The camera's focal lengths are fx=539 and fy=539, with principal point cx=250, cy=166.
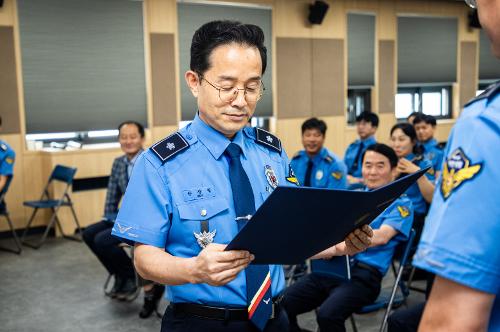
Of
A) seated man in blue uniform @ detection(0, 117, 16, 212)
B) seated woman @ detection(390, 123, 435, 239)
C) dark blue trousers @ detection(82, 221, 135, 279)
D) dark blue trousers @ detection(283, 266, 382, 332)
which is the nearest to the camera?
dark blue trousers @ detection(283, 266, 382, 332)

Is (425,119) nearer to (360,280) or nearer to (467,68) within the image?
(360,280)

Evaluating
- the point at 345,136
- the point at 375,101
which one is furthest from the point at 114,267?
the point at 375,101

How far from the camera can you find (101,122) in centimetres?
682

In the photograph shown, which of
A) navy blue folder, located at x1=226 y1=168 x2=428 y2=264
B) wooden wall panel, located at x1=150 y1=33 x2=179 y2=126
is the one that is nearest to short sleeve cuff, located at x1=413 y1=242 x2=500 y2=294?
navy blue folder, located at x1=226 y1=168 x2=428 y2=264

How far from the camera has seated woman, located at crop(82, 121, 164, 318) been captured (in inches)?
166

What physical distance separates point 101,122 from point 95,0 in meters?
1.50

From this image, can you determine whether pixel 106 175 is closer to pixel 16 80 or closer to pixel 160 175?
pixel 16 80

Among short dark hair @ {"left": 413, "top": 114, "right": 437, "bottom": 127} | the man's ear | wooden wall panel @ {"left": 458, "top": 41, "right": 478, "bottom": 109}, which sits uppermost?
wooden wall panel @ {"left": 458, "top": 41, "right": 478, "bottom": 109}

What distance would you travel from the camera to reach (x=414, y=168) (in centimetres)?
356

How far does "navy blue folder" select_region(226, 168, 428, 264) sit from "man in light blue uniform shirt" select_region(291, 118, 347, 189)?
309cm

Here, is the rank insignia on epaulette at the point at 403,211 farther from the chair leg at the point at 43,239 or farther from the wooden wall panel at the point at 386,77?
the wooden wall panel at the point at 386,77

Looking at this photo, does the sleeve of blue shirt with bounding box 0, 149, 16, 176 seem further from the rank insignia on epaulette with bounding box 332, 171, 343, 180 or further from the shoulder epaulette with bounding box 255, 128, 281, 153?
the shoulder epaulette with bounding box 255, 128, 281, 153

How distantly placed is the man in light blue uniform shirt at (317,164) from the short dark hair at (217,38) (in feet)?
9.77

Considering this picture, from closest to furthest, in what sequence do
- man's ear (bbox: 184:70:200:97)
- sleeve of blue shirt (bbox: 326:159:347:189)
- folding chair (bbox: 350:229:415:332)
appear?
man's ear (bbox: 184:70:200:97)
folding chair (bbox: 350:229:415:332)
sleeve of blue shirt (bbox: 326:159:347:189)
